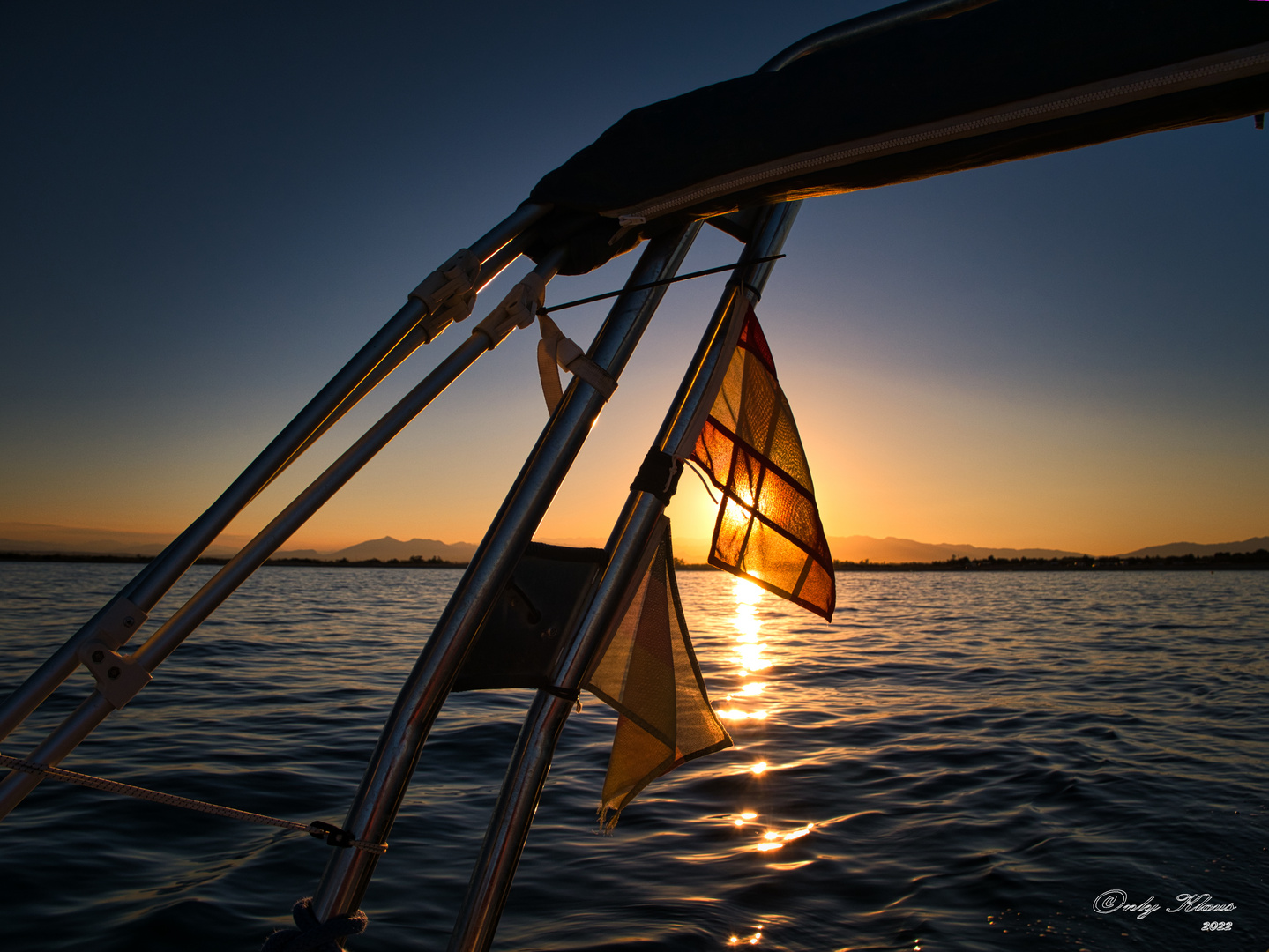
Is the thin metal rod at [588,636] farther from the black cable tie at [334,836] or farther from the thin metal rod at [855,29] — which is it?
the thin metal rod at [855,29]

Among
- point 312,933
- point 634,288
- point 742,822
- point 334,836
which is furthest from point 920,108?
point 742,822

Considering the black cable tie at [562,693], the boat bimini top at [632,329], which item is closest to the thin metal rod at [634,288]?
the boat bimini top at [632,329]

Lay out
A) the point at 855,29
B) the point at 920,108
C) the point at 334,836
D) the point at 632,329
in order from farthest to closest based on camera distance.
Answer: the point at 855,29
the point at 632,329
the point at 920,108
the point at 334,836

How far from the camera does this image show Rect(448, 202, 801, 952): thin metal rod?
2.10 meters

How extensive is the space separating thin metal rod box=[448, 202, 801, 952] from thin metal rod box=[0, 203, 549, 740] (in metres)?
0.91

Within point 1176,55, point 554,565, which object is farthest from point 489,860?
point 1176,55

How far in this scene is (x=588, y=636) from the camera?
2387 mm

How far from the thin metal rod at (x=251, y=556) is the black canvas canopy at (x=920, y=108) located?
612 mm

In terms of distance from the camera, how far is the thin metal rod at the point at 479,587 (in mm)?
1826

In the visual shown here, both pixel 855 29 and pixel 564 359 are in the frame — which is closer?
pixel 564 359

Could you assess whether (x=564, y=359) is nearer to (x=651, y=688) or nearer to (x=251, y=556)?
(x=251, y=556)

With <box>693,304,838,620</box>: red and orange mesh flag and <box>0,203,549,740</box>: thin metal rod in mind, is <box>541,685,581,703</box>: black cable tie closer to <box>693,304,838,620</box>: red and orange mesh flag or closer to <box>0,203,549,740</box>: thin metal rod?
<box>0,203,549,740</box>: thin metal rod

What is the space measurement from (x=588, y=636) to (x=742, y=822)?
4.16 metres

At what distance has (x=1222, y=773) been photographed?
6.98m
